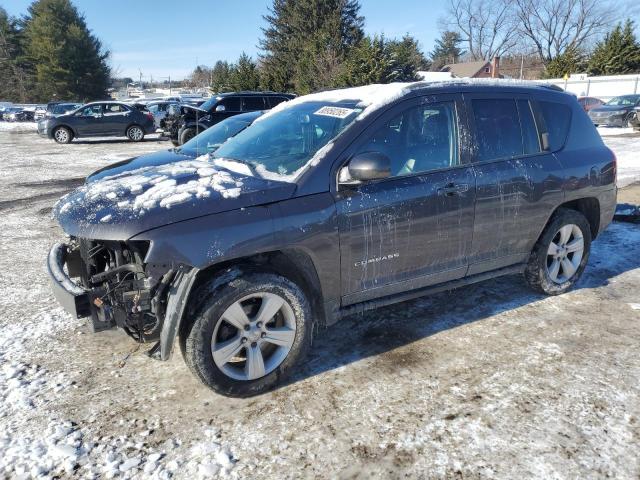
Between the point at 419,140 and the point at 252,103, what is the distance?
14151 mm

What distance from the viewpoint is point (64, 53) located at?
45562mm

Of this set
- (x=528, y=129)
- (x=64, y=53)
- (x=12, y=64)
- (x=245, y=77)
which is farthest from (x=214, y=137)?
(x=12, y=64)

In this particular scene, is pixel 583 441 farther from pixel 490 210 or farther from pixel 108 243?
pixel 108 243

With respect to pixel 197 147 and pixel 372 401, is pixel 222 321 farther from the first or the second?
pixel 197 147

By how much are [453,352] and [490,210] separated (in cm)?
113

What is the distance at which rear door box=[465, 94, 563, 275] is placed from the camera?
149 inches

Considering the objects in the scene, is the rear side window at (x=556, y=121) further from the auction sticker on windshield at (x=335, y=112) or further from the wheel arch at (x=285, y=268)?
the wheel arch at (x=285, y=268)

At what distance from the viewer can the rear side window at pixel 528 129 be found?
4.09 m

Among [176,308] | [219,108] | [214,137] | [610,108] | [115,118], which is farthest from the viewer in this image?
[610,108]

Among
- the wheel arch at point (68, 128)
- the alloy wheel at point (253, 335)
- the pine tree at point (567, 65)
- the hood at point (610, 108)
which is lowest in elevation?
the alloy wheel at point (253, 335)

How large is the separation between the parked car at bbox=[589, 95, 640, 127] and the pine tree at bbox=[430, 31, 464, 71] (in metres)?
67.2

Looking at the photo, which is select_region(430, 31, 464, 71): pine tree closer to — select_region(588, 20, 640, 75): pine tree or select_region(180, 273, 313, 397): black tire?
select_region(588, 20, 640, 75): pine tree

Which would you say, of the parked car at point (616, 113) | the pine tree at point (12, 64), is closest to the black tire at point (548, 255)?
the parked car at point (616, 113)

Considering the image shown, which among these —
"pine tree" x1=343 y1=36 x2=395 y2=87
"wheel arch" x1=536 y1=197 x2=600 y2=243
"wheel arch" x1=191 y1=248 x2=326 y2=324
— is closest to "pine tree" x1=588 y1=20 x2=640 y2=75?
"pine tree" x1=343 y1=36 x2=395 y2=87
